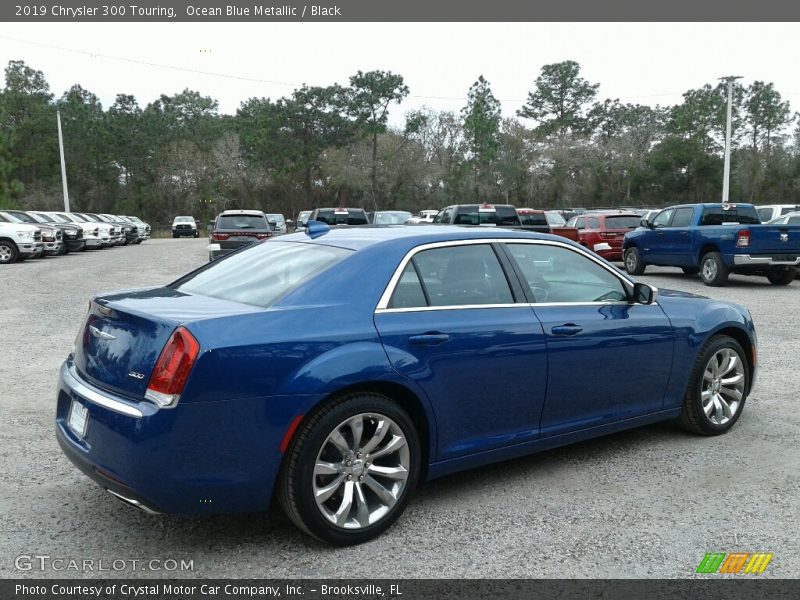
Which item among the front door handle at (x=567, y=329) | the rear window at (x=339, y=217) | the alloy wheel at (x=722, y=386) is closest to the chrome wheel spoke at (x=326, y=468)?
A: the front door handle at (x=567, y=329)

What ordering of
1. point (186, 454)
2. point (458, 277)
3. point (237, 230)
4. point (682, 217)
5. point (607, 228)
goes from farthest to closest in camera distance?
point (607, 228), point (237, 230), point (682, 217), point (458, 277), point (186, 454)

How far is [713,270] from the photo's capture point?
52.6 ft

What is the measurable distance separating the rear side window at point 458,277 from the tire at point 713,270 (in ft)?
42.4

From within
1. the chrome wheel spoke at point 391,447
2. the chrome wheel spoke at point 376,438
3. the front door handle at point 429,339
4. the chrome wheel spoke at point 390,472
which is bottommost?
the chrome wheel spoke at point 390,472

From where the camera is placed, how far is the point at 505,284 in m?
A: 4.43

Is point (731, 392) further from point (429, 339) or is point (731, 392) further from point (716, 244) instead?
point (716, 244)

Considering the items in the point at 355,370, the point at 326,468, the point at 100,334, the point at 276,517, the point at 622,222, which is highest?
the point at 622,222

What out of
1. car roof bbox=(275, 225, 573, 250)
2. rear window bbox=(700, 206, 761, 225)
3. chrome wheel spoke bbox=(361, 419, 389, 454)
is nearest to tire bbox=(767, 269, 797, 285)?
rear window bbox=(700, 206, 761, 225)

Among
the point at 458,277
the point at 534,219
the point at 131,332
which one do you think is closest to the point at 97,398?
the point at 131,332

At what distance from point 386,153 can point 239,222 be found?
48.0 meters

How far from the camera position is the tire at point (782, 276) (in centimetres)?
1638

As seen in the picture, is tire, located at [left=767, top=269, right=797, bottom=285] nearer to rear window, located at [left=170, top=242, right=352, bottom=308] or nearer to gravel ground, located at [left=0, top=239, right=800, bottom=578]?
gravel ground, located at [left=0, top=239, right=800, bottom=578]

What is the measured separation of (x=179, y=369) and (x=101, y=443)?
57 centimetres

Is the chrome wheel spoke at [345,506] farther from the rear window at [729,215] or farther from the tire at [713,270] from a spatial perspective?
the rear window at [729,215]
